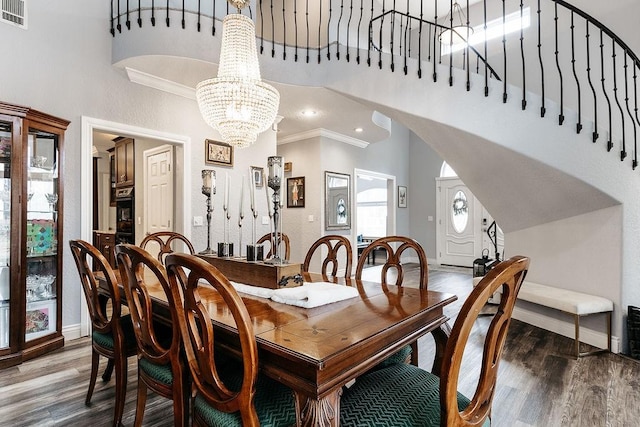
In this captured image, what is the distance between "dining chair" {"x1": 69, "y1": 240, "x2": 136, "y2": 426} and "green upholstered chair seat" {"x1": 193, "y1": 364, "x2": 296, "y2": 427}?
2.35 ft

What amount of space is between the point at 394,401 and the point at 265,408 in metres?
0.44

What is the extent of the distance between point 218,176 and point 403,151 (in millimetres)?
5551

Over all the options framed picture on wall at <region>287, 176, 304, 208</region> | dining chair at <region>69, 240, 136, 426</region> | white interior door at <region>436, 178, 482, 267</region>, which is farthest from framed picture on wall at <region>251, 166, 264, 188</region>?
white interior door at <region>436, 178, 482, 267</region>

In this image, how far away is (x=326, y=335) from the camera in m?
1.15

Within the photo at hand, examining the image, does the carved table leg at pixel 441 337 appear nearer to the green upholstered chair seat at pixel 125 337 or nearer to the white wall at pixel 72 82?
the green upholstered chair seat at pixel 125 337

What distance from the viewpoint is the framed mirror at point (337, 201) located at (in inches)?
239

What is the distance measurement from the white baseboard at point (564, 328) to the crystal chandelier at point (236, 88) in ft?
11.4

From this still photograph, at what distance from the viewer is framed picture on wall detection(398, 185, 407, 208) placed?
847 cm

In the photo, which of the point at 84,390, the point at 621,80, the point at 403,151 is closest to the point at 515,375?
the point at 84,390

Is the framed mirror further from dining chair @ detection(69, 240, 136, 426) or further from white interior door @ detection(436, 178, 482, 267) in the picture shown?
dining chair @ detection(69, 240, 136, 426)

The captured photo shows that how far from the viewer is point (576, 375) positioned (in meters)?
2.56

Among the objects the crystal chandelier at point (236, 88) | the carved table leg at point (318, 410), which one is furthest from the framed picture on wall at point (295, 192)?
the carved table leg at point (318, 410)

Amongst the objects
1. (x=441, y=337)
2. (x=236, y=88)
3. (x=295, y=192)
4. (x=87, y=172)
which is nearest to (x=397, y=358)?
(x=441, y=337)

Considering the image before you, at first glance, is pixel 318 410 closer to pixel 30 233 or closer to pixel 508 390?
pixel 508 390
